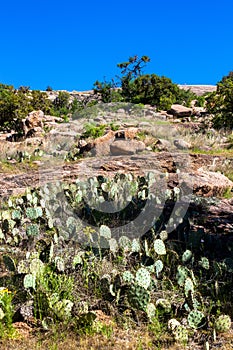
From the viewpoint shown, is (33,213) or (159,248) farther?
(33,213)

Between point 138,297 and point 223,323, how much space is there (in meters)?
0.66

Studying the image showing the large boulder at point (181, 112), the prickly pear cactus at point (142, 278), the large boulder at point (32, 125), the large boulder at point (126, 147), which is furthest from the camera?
the large boulder at point (181, 112)

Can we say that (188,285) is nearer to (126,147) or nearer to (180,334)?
(180,334)

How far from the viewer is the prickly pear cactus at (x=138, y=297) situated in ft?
10.5

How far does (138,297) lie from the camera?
3207 mm

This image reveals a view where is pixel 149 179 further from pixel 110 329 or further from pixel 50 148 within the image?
pixel 50 148

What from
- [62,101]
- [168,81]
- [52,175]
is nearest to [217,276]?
[52,175]

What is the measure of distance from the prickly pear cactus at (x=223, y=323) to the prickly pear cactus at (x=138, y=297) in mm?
542

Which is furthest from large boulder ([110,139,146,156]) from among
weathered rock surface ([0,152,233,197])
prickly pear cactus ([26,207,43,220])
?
prickly pear cactus ([26,207,43,220])

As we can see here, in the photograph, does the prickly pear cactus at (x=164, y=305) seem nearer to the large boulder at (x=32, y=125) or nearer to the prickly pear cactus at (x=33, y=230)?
the prickly pear cactus at (x=33, y=230)

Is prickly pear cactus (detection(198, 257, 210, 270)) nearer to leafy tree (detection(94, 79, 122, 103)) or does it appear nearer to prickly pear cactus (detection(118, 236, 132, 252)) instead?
prickly pear cactus (detection(118, 236, 132, 252))

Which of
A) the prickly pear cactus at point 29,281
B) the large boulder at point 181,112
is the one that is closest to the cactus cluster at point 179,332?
the prickly pear cactus at point 29,281

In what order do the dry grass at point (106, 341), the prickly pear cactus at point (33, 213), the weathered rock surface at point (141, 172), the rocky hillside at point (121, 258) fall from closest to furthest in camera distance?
1. the dry grass at point (106, 341)
2. the rocky hillside at point (121, 258)
3. the prickly pear cactus at point (33, 213)
4. the weathered rock surface at point (141, 172)

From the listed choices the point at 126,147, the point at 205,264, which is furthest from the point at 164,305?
the point at 126,147
